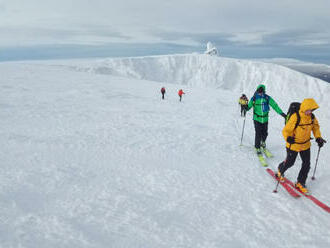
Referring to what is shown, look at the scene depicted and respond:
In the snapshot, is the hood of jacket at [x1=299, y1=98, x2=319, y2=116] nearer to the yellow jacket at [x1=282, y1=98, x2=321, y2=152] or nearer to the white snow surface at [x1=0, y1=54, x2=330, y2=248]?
the yellow jacket at [x1=282, y1=98, x2=321, y2=152]

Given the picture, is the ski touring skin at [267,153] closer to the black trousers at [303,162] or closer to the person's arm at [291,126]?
the black trousers at [303,162]

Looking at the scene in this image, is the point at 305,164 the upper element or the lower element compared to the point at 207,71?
lower

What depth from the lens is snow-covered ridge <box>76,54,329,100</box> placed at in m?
152

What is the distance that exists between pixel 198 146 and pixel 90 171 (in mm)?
3936

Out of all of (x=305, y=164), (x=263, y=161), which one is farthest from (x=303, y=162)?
(x=263, y=161)

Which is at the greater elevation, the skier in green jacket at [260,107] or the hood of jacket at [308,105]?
the hood of jacket at [308,105]

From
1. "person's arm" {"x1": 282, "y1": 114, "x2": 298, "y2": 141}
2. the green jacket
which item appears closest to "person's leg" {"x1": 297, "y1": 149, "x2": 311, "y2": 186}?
"person's arm" {"x1": 282, "y1": 114, "x2": 298, "y2": 141}

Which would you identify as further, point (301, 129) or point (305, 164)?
point (305, 164)

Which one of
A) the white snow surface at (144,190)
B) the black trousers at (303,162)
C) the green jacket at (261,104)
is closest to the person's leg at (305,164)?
the black trousers at (303,162)

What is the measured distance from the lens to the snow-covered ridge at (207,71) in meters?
152

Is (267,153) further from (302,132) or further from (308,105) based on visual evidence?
(308,105)

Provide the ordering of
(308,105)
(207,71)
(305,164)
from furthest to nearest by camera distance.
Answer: (207,71)
(305,164)
(308,105)

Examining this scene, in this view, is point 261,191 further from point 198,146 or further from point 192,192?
point 198,146

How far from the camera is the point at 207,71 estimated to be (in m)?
173
